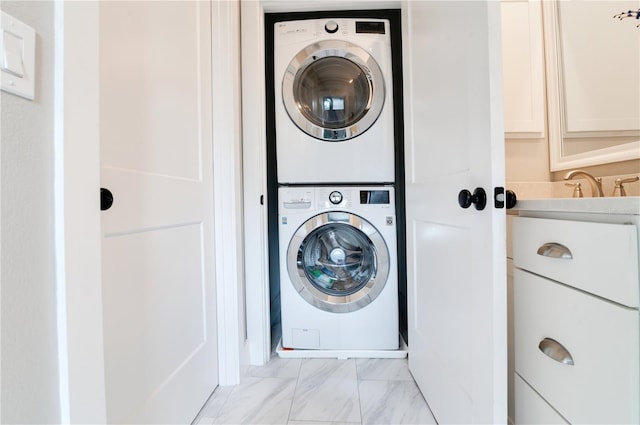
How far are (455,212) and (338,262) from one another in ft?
2.79

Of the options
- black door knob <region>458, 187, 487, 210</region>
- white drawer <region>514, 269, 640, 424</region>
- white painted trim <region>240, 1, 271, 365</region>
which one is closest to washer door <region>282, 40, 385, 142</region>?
white painted trim <region>240, 1, 271, 365</region>

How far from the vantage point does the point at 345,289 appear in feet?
5.21

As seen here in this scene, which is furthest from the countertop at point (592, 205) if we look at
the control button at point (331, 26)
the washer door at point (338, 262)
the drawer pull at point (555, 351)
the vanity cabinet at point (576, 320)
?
the control button at point (331, 26)

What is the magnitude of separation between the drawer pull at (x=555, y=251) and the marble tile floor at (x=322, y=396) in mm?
859

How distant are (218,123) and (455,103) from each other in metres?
1.02

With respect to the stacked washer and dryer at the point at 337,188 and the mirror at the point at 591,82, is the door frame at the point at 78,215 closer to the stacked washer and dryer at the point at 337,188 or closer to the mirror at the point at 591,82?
the stacked washer and dryer at the point at 337,188

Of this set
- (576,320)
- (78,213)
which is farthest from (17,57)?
(576,320)

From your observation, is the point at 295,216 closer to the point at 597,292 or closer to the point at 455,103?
the point at 455,103

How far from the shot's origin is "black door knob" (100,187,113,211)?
65 cm

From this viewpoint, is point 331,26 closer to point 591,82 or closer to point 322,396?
point 591,82

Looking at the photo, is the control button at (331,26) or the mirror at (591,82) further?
the control button at (331,26)

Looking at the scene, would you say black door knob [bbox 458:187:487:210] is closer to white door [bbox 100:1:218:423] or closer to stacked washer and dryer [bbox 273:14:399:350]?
stacked washer and dryer [bbox 273:14:399:350]

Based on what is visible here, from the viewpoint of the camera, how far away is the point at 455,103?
0.89m

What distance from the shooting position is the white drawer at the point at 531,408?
0.67 meters
